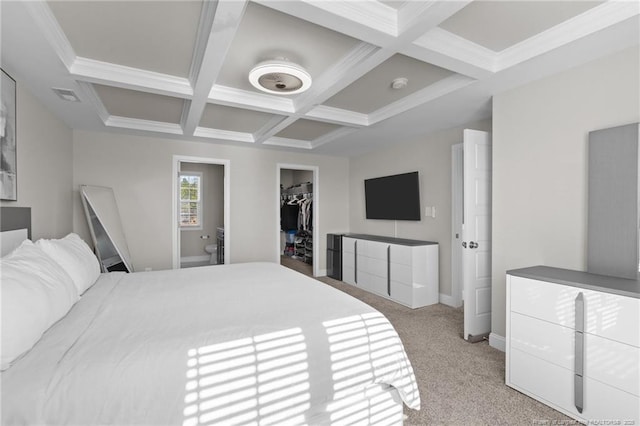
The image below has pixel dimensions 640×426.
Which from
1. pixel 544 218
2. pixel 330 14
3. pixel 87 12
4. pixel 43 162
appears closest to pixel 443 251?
pixel 544 218

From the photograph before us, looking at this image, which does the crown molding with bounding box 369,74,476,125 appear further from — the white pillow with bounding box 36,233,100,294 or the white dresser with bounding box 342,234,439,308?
the white pillow with bounding box 36,233,100,294

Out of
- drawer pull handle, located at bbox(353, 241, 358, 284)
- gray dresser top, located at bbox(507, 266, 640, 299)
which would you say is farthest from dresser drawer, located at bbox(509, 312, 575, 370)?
drawer pull handle, located at bbox(353, 241, 358, 284)

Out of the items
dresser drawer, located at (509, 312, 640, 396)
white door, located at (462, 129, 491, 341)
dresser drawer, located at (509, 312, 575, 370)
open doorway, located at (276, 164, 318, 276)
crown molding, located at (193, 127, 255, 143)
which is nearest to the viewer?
dresser drawer, located at (509, 312, 640, 396)

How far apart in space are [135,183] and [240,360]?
391 cm

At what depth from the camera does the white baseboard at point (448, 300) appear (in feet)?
13.0

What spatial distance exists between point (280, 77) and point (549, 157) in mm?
2277

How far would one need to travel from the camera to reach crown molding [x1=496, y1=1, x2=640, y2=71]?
5.69ft

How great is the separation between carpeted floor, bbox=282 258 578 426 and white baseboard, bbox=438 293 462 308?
0.46 metres

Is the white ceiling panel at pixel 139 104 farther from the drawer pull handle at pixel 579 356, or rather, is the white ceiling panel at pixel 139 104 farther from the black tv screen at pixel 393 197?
the drawer pull handle at pixel 579 356

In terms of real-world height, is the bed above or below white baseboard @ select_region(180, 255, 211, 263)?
above

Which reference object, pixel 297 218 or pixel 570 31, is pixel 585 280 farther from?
pixel 297 218

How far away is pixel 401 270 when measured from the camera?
4.05 metres

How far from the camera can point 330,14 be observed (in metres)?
1.67

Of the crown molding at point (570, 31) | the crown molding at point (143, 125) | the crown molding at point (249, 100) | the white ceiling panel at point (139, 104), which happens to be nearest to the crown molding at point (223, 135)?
the crown molding at point (143, 125)
